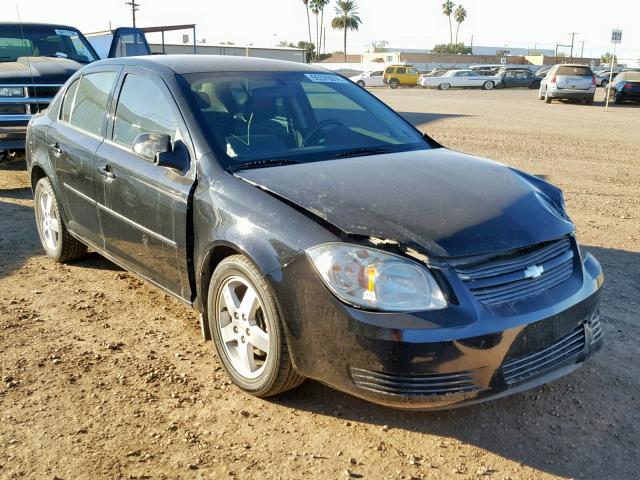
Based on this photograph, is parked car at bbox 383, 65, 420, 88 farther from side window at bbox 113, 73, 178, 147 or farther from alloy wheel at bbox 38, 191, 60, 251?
side window at bbox 113, 73, 178, 147

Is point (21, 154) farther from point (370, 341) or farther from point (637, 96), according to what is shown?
point (637, 96)

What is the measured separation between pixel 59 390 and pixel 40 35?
8.69m

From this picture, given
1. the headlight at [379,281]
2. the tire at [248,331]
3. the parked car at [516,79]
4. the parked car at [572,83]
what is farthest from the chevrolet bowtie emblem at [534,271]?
the parked car at [516,79]

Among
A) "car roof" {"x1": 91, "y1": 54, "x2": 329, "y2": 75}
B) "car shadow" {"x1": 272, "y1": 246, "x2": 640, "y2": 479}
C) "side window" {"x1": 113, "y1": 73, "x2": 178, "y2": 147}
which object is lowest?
"car shadow" {"x1": 272, "y1": 246, "x2": 640, "y2": 479}

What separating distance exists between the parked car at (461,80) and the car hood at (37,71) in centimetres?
3712

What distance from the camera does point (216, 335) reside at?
3.49m

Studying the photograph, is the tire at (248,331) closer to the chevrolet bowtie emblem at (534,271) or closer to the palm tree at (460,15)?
the chevrolet bowtie emblem at (534,271)

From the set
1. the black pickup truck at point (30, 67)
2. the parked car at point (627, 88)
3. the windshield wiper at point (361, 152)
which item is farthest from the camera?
the parked car at point (627, 88)

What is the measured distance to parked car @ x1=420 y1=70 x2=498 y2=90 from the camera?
43656 millimetres

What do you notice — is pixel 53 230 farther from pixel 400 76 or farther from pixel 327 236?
pixel 400 76

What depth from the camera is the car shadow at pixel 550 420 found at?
288 cm

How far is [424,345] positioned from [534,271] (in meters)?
0.70

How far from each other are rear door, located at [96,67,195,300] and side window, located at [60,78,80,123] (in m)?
0.90

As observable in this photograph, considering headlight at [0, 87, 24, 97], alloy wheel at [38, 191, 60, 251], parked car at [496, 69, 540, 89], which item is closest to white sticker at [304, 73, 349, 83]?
alloy wheel at [38, 191, 60, 251]
